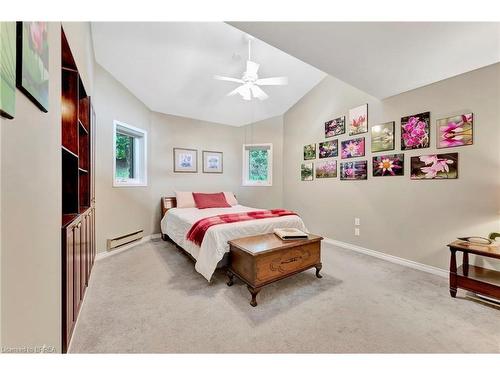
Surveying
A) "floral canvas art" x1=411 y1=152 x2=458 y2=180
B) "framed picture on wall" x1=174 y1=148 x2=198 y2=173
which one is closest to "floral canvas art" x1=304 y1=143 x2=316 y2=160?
"floral canvas art" x1=411 y1=152 x2=458 y2=180

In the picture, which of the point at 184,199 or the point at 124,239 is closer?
the point at 124,239

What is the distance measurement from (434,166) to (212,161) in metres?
3.91

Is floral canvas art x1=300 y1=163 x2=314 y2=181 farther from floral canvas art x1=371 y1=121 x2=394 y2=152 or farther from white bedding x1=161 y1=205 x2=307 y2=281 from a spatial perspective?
white bedding x1=161 y1=205 x2=307 y2=281

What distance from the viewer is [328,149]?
3.74 m

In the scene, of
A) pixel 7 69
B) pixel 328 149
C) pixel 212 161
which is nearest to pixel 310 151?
pixel 328 149

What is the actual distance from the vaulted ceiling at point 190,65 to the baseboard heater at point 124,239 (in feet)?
7.91

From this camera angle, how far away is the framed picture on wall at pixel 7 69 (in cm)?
57

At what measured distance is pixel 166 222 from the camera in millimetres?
3637

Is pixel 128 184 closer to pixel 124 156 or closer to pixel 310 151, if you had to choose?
pixel 124 156

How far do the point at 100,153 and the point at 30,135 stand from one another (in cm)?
249
